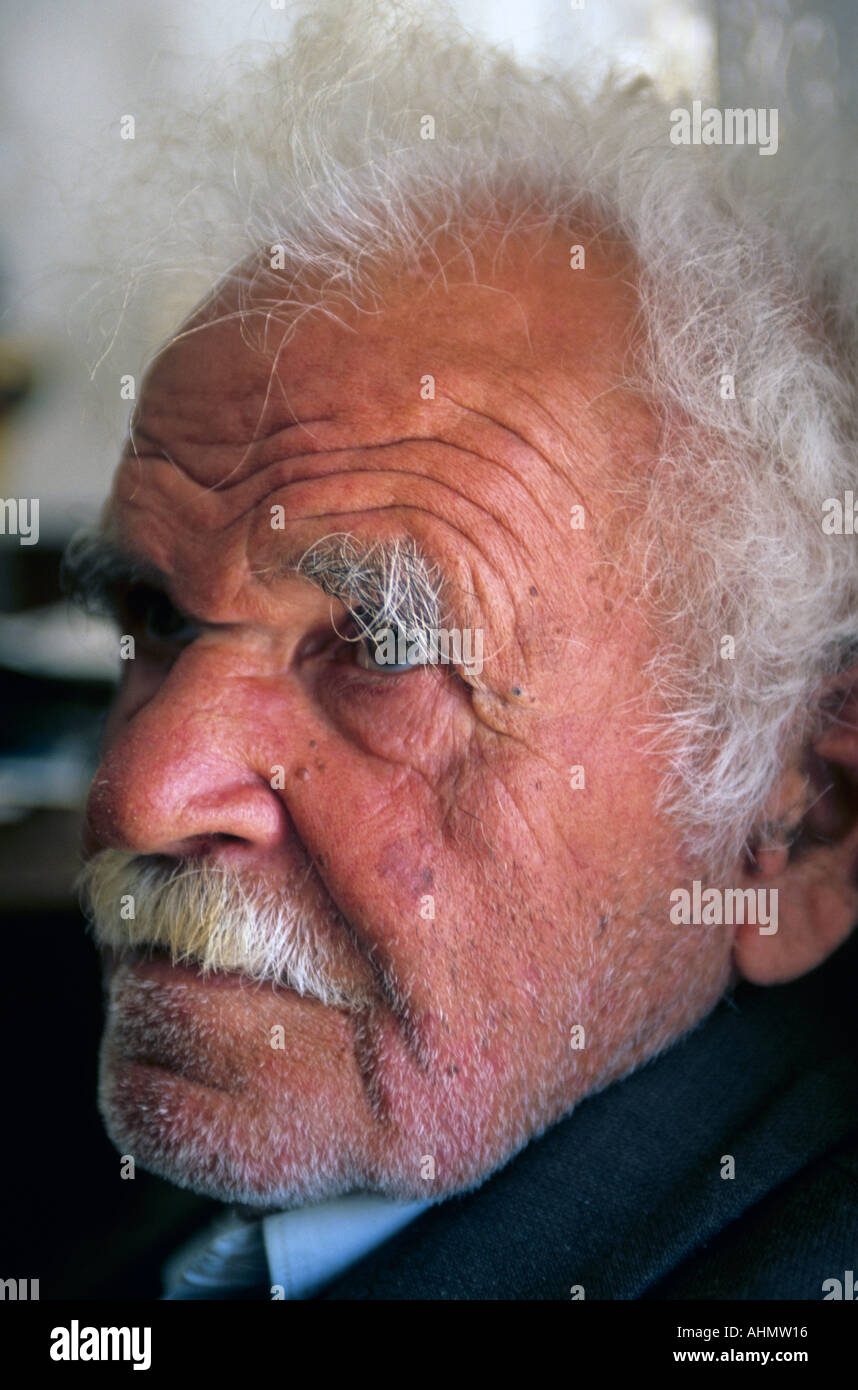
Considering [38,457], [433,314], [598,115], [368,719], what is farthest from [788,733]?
[38,457]

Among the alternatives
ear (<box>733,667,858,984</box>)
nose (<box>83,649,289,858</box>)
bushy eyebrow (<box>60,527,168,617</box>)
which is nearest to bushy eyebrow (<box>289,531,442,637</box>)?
nose (<box>83,649,289,858</box>)

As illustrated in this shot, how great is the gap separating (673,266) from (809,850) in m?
0.62

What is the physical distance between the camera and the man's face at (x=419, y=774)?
3.02ft

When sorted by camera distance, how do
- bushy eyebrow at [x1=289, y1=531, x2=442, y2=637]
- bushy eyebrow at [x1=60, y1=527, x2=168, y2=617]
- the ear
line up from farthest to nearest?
bushy eyebrow at [x1=60, y1=527, x2=168, y2=617]
the ear
bushy eyebrow at [x1=289, y1=531, x2=442, y2=637]

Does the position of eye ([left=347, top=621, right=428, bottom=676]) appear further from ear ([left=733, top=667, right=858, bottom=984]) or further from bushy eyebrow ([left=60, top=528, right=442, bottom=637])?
ear ([left=733, top=667, right=858, bottom=984])

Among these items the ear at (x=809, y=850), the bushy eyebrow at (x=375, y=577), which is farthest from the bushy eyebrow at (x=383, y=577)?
the ear at (x=809, y=850)

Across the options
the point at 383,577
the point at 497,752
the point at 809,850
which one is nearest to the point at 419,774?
the point at 497,752

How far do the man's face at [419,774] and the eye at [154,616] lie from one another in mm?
186

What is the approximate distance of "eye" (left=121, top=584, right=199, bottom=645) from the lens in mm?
1164

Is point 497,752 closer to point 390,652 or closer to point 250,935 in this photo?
point 390,652

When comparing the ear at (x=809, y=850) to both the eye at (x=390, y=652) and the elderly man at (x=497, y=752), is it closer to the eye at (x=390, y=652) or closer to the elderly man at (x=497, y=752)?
the elderly man at (x=497, y=752)

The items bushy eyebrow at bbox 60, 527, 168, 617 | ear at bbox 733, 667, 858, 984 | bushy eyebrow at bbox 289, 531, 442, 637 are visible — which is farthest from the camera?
bushy eyebrow at bbox 60, 527, 168, 617

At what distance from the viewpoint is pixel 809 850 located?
1050 mm

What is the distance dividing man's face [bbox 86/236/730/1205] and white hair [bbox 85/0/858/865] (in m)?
0.05
